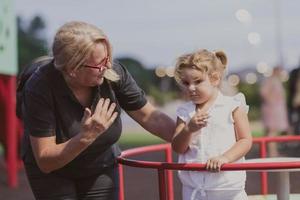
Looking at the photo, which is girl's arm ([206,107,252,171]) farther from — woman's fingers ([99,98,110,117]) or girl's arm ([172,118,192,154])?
woman's fingers ([99,98,110,117])

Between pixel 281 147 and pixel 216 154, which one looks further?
pixel 281 147

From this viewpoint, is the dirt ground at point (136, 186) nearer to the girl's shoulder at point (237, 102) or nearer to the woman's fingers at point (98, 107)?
the girl's shoulder at point (237, 102)

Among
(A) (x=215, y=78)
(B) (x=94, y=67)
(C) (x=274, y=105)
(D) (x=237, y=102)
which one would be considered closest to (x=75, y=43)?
(B) (x=94, y=67)

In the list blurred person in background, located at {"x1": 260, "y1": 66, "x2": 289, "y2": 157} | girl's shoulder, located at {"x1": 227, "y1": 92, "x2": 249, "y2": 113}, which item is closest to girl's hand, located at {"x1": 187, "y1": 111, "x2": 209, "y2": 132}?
girl's shoulder, located at {"x1": 227, "y1": 92, "x2": 249, "y2": 113}

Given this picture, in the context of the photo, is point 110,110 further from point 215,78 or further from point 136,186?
point 136,186

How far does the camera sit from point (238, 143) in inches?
126

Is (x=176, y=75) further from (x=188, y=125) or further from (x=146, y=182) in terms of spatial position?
(x=146, y=182)

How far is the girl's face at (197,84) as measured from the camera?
3.20 m

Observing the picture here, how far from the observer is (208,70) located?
3.23m

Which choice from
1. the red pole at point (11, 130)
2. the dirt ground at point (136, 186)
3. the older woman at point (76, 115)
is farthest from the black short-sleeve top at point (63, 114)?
the red pole at point (11, 130)

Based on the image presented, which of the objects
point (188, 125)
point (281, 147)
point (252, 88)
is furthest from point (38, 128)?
point (252, 88)

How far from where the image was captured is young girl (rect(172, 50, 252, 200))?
315 centimetres

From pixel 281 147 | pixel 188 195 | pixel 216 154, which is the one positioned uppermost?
pixel 216 154

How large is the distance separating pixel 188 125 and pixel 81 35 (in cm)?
61
